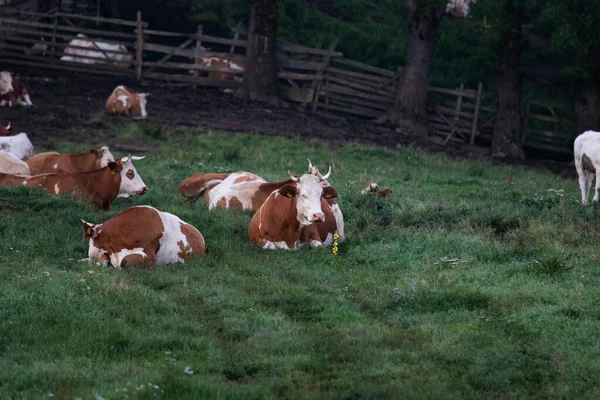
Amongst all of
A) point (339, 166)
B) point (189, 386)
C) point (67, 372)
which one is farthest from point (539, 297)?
point (339, 166)

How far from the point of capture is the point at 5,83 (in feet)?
79.3

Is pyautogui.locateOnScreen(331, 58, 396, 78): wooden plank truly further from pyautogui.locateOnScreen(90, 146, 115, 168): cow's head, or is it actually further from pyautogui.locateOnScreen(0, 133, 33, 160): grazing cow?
pyautogui.locateOnScreen(90, 146, 115, 168): cow's head

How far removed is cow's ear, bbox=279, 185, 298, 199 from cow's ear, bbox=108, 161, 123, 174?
3.20 m

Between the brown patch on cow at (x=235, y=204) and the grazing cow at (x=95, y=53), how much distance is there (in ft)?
55.0

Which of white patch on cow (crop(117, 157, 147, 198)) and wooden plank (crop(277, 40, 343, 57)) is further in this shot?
wooden plank (crop(277, 40, 343, 57))

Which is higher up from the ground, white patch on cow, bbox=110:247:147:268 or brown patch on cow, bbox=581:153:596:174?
brown patch on cow, bbox=581:153:596:174

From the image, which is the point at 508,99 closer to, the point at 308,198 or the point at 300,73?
the point at 300,73

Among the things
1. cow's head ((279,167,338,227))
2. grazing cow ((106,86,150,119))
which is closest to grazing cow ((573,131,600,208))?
cow's head ((279,167,338,227))

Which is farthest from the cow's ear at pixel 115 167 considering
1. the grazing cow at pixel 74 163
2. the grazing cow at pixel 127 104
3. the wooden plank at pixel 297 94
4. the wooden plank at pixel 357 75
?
the wooden plank at pixel 357 75

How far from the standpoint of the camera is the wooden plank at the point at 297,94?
28.7 metres

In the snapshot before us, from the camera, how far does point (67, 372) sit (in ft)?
22.6

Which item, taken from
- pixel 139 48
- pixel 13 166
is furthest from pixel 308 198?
pixel 139 48

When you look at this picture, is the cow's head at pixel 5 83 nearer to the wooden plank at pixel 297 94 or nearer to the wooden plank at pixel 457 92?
the wooden plank at pixel 297 94

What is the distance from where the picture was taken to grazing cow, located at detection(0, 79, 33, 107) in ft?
79.5
